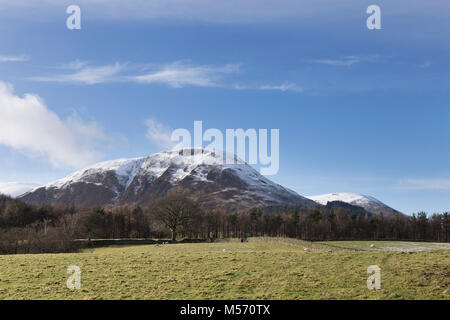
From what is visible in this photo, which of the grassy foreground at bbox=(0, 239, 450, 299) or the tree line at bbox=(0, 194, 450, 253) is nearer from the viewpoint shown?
the grassy foreground at bbox=(0, 239, 450, 299)

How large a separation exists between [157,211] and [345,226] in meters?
98.9

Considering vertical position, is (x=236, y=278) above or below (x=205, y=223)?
above

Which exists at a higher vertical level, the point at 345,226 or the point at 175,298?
the point at 175,298

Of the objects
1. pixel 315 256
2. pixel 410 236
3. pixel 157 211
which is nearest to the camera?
pixel 315 256

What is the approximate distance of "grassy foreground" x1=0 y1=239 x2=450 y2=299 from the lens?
65.6 feet

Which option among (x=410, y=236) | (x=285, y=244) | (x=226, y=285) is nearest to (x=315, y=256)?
(x=226, y=285)

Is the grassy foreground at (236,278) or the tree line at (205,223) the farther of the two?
the tree line at (205,223)

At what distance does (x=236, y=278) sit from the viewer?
23.6 metres

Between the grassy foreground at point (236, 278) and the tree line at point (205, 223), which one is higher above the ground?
the grassy foreground at point (236, 278)

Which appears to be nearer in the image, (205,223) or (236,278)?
(236,278)

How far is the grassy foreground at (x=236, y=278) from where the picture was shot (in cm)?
1998

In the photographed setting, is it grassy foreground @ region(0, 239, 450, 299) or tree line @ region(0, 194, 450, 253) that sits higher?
grassy foreground @ region(0, 239, 450, 299)

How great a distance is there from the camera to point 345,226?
158625 mm
